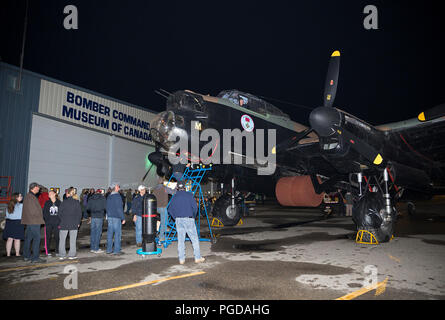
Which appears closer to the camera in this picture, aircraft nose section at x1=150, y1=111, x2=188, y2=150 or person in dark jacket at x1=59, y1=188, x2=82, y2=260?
person in dark jacket at x1=59, y1=188, x2=82, y2=260

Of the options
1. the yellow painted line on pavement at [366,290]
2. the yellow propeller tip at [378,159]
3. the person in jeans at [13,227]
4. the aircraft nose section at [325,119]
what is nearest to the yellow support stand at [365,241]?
the yellow propeller tip at [378,159]

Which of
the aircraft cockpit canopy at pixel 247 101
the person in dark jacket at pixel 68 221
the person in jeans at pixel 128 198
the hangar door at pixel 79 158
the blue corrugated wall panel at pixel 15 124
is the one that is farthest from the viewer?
the person in jeans at pixel 128 198

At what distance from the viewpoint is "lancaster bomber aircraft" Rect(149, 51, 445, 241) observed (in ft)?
33.2

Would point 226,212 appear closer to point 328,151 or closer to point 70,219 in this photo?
point 328,151

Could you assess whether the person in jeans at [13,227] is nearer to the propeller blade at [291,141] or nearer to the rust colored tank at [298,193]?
the propeller blade at [291,141]

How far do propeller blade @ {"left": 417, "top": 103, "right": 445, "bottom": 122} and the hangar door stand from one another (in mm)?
22684

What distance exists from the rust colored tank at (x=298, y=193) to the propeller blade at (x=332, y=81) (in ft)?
11.7

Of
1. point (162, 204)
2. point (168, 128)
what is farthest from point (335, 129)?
point (162, 204)

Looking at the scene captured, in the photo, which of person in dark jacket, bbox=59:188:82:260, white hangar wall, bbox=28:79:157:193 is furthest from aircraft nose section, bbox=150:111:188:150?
white hangar wall, bbox=28:79:157:193

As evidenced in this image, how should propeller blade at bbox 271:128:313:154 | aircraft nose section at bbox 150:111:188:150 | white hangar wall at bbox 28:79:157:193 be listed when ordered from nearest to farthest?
aircraft nose section at bbox 150:111:188:150
propeller blade at bbox 271:128:313:154
white hangar wall at bbox 28:79:157:193

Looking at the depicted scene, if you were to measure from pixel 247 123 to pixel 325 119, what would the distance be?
325 centimetres

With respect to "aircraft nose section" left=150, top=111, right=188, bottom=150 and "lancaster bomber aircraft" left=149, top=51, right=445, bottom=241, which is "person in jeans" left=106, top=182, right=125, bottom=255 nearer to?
→ "aircraft nose section" left=150, top=111, right=188, bottom=150

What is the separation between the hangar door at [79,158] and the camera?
21469mm

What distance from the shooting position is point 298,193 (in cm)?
1245
